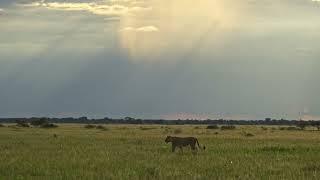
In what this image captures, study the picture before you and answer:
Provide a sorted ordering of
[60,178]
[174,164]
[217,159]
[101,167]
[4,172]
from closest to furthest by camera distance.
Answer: [60,178] → [4,172] → [101,167] → [174,164] → [217,159]

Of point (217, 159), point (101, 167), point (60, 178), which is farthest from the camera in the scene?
point (217, 159)

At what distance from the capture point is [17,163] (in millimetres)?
22656

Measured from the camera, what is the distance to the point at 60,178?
17859 mm

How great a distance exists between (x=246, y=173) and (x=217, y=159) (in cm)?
559

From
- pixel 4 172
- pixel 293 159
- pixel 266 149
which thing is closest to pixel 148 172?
pixel 4 172

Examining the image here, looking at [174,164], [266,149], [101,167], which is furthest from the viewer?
[266,149]

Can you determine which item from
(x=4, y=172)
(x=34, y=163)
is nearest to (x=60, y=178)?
(x=4, y=172)

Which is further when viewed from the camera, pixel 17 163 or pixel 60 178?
pixel 17 163

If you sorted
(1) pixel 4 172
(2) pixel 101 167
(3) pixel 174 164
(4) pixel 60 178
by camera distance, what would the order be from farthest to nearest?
1. (3) pixel 174 164
2. (2) pixel 101 167
3. (1) pixel 4 172
4. (4) pixel 60 178

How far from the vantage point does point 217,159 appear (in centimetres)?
2538

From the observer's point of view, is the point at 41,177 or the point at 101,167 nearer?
the point at 41,177

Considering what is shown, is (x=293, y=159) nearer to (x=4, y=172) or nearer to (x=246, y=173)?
(x=246, y=173)

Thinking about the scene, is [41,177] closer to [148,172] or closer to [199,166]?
[148,172]

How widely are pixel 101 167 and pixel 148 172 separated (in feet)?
7.41
